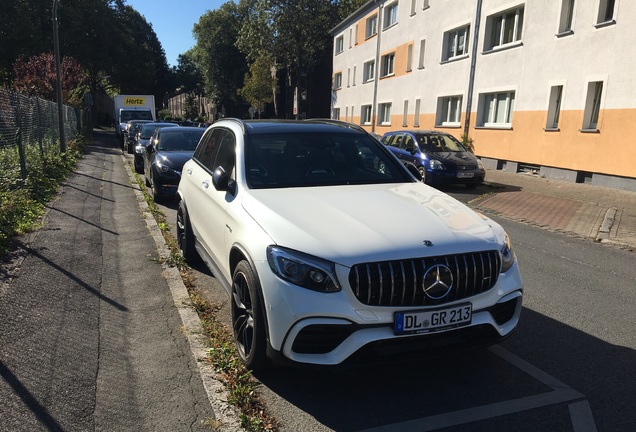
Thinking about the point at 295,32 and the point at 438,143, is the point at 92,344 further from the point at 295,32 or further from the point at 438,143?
the point at 295,32

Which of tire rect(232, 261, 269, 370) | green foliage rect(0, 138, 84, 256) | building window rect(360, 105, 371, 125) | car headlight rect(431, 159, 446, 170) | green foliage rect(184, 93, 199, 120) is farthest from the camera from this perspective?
green foliage rect(184, 93, 199, 120)

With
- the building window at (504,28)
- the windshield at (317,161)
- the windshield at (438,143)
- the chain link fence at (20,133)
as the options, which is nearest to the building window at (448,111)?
the building window at (504,28)

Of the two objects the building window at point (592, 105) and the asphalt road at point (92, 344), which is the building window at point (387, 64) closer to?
the building window at point (592, 105)

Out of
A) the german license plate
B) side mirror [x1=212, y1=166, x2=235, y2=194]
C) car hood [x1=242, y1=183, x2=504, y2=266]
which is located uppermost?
side mirror [x1=212, y1=166, x2=235, y2=194]

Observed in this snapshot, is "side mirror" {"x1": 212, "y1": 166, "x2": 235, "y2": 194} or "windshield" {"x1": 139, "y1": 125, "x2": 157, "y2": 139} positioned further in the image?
"windshield" {"x1": 139, "y1": 125, "x2": 157, "y2": 139}

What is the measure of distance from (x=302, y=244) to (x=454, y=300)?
1008 mm

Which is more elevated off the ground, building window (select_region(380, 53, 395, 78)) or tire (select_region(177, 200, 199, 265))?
building window (select_region(380, 53, 395, 78))

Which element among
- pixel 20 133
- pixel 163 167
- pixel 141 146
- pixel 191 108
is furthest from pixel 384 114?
pixel 191 108

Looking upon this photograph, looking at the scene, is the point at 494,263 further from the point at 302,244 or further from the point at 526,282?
the point at 526,282

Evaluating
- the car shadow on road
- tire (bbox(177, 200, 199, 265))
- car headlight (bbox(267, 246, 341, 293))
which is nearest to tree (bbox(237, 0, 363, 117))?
tire (bbox(177, 200, 199, 265))

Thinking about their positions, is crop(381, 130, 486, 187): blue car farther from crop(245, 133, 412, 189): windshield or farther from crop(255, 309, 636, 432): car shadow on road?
crop(255, 309, 636, 432): car shadow on road

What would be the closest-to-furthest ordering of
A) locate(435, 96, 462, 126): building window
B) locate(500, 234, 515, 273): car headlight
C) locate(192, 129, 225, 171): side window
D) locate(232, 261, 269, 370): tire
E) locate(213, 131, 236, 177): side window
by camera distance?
1. locate(232, 261, 269, 370): tire
2. locate(500, 234, 515, 273): car headlight
3. locate(213, 131, 236, 177): side window
4. locate(192, 129, 225, 171): side window
5. locate(435, 96, 462, 126): building window

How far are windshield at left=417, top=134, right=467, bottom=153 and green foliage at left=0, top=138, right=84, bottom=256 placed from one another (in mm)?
9662

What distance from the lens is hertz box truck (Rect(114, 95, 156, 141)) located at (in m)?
30.0
